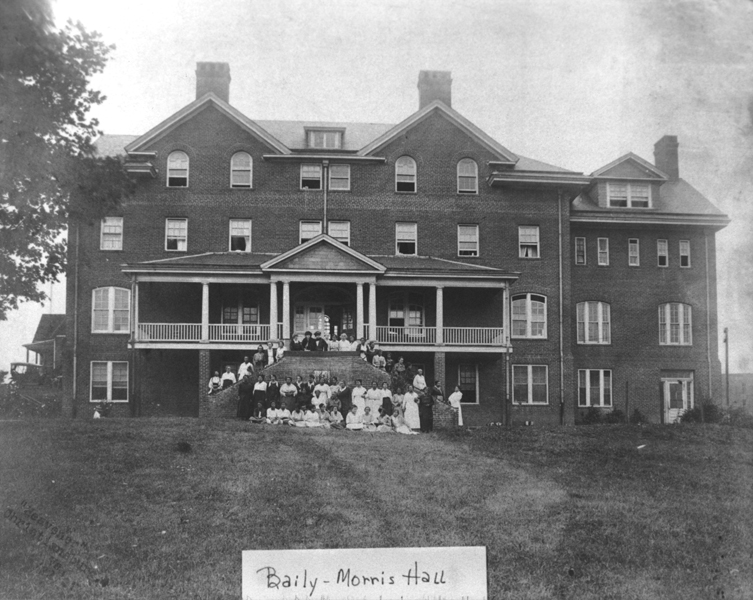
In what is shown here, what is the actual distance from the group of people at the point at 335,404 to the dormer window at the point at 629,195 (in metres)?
12.5

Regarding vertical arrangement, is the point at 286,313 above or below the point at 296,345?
above

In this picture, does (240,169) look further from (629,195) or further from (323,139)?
(629,195)

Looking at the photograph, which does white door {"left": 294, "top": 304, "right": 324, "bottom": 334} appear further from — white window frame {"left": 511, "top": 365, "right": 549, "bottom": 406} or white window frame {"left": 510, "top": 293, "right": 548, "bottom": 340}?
white window frame {"left": 511, "top": 365, "right": 549, "bottom": 406}

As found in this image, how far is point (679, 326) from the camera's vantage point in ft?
85.4

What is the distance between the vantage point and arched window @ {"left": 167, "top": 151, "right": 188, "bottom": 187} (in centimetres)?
2431

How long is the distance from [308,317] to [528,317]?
7.93 meters

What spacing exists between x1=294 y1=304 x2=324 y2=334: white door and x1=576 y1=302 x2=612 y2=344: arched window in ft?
31.8

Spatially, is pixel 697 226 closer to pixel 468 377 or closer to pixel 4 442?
pixel 468 377

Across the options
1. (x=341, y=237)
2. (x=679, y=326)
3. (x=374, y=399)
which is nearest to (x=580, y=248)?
(x=679, y=326)

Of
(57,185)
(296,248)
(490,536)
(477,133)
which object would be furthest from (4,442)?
(477,133)

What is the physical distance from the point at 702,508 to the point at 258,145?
62.1ft

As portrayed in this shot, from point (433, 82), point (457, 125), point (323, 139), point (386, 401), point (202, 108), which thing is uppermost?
point (202, 108)

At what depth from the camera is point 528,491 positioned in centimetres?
1120

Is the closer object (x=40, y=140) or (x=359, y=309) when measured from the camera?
(x=40, y=140)
